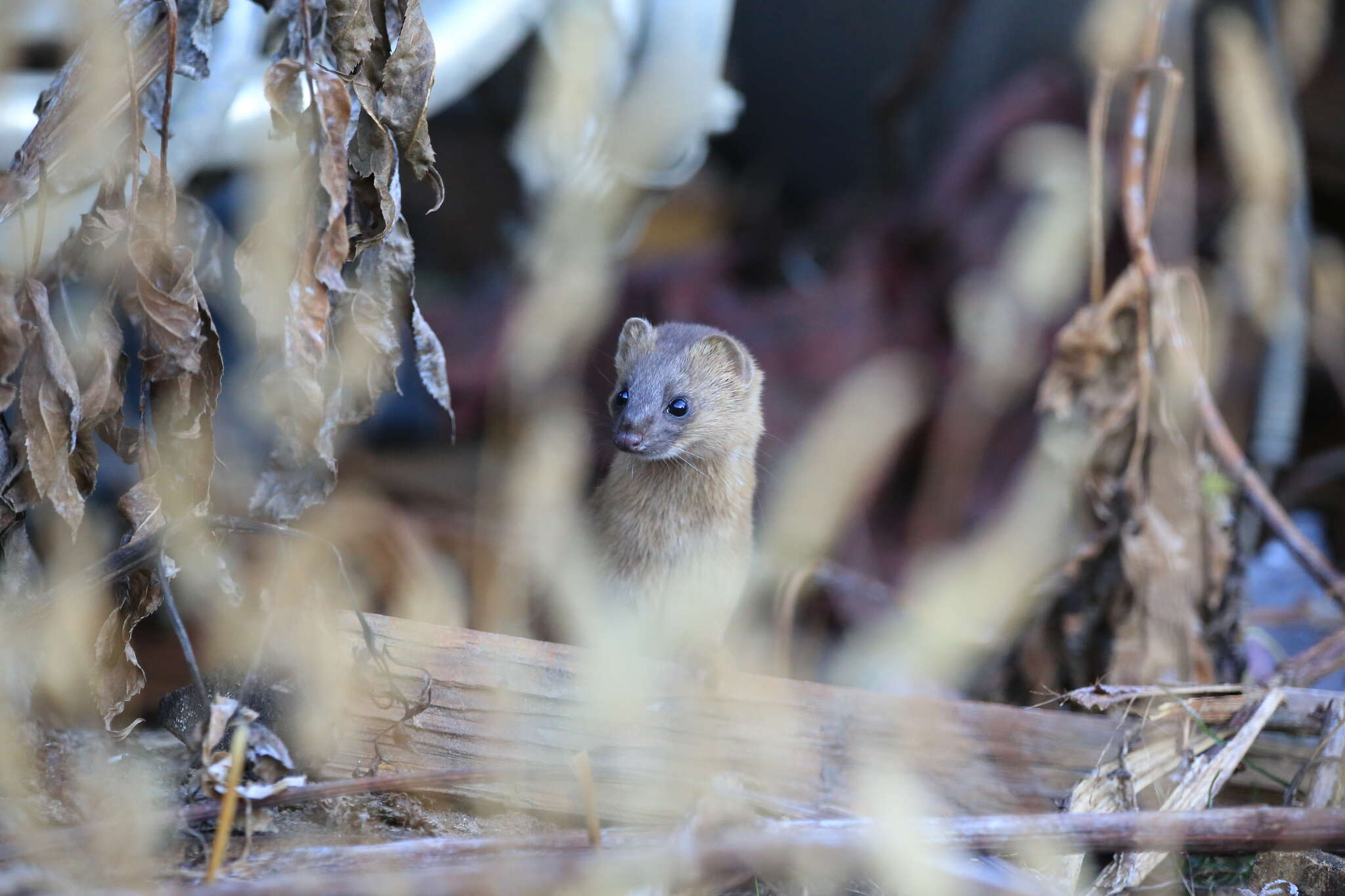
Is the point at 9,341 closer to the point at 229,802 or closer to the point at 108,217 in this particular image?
the point at 108,217

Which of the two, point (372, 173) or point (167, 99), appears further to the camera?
point (372, 173)

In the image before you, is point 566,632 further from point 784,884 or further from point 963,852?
point 963,852

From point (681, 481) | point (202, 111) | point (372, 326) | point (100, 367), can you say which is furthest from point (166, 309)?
point (681, 481)

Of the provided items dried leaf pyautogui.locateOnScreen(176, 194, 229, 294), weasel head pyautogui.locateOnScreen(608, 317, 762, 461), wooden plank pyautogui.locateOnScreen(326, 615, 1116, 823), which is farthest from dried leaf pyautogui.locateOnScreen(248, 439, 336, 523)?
weasel head pyautogui.locateOnScreen(608, 317, 762, 461)

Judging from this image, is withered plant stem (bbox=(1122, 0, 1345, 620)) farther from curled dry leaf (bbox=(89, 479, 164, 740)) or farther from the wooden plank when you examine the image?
curled dry leaf (bbox=(89, 479, 164, 740))

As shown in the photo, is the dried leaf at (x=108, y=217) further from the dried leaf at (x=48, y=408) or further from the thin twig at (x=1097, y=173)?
the thin twig at (x=1097, y=173)

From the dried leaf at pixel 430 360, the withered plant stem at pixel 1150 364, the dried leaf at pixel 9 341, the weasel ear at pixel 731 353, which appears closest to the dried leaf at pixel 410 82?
the dried leaf at pixel 430 360

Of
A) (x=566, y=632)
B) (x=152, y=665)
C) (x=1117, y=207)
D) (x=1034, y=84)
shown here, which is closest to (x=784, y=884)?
(x=566, y=632)
